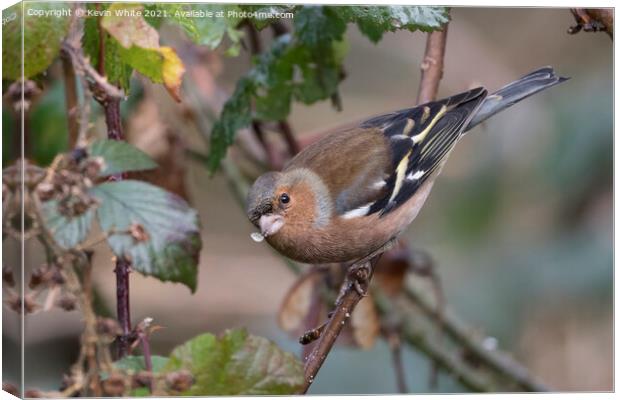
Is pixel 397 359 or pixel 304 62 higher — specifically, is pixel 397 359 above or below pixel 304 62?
below

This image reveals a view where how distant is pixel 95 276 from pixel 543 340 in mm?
1817

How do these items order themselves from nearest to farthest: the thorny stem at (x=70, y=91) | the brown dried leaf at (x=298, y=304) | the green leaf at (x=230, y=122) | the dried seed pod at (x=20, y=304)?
the dried seed pod at (x=20, y=304)
the thorny stem at (x=70, y=91)
the green leaf at (x=230, y=122)
the brown dried leaf at (x=298, y=304)

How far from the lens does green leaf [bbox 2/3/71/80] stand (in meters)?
2.34

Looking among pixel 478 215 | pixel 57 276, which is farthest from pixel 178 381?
pixel 478 215

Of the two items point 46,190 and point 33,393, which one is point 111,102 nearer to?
point 46,190

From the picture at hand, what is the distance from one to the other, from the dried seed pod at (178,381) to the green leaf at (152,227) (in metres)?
0.33

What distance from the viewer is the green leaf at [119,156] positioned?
2303 mm

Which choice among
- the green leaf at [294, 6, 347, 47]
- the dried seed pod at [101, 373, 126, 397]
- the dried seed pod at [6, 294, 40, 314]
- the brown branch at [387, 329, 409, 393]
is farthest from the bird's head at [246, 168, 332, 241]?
the dried seed pod at [101, 373, 126, 397]

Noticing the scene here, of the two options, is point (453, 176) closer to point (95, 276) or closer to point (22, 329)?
point (95, 276)

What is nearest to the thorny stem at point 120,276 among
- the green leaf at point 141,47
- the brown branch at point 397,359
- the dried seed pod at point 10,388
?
the green leaf at point 141,47

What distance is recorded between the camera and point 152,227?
229cm

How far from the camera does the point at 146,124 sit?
11.5 feet

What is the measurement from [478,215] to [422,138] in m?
1.21

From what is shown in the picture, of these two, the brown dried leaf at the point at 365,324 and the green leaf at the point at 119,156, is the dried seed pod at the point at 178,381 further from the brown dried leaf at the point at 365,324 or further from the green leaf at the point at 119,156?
the brown dried leaf at the point at 365,324
